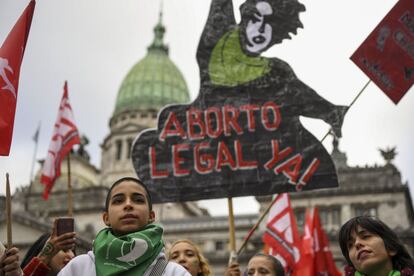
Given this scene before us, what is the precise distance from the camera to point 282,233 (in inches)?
582

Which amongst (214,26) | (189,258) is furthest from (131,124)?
(189,258)

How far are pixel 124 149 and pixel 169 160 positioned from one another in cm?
5495

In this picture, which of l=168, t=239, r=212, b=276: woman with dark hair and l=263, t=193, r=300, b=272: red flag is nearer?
l=168, t=239, r=212, b=276: woman with dark hair

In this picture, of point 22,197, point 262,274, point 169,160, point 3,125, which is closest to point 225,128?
point 169,160

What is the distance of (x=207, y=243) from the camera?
163 ft

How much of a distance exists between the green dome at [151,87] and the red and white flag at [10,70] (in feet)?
189

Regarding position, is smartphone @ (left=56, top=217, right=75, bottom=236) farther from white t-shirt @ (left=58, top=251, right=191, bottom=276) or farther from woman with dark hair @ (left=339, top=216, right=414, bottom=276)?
woman with dark hair @ (left=339, top=216, right=414, bottom=276)

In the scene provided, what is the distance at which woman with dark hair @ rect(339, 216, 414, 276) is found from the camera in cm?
470

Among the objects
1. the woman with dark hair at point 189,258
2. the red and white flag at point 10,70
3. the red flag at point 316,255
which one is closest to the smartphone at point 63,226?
the red and white flag at point 10,70

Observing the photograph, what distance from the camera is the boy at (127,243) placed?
403 centimetres

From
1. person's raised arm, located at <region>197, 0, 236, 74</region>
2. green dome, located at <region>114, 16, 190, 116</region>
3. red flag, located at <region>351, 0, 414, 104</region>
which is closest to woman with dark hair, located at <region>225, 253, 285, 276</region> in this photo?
red flag, located at <region>351, 0, 414, 104</region>

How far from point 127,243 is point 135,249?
2.5 inches

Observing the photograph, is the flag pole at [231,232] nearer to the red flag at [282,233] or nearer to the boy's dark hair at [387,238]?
the boy's dark hair at [387,238]

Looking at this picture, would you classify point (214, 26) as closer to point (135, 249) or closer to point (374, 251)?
point (374, 251)
